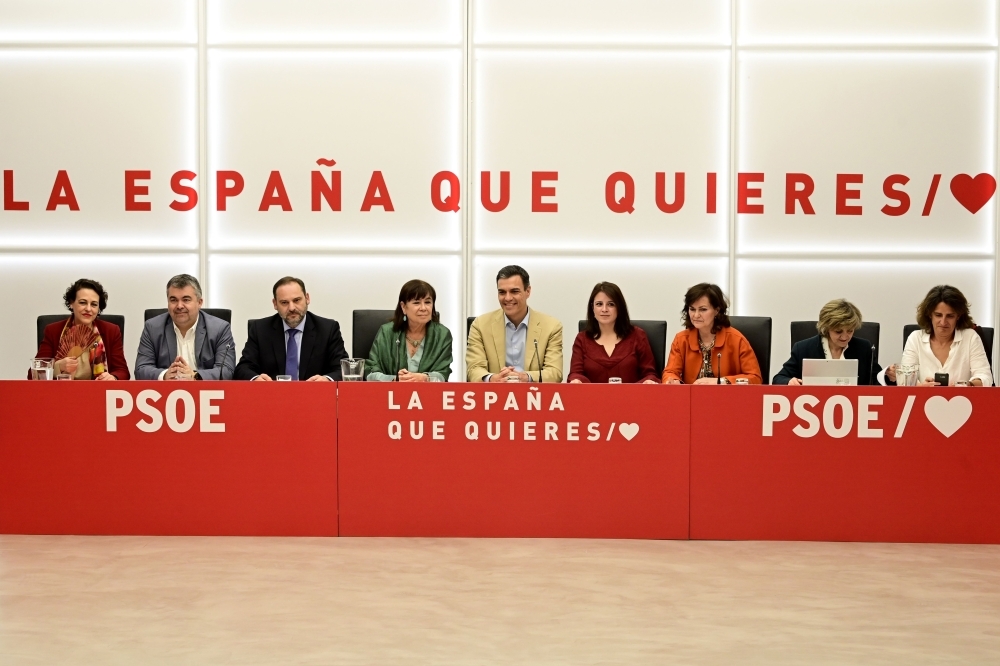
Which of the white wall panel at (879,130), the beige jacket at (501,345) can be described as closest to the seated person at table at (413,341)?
the beige jacket at (501,345)

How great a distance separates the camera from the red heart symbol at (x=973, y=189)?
18.6ft

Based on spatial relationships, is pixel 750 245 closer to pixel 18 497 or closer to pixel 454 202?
pixel 454 202

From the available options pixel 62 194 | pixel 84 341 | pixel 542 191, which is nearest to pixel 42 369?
pixel 84 341

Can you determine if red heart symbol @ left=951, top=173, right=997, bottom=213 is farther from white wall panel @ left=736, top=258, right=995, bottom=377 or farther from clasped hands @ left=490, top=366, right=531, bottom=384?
clasped hands @ left=490, top=366, right=531, bottom=384

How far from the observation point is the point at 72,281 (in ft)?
19.0

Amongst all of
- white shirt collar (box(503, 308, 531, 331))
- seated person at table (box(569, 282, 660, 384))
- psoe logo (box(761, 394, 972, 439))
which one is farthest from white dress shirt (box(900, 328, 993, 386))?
white shirt collar (box(503, 308, 531, 331))

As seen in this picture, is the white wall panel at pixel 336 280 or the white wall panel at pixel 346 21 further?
the white wall panel at pixel 336 280

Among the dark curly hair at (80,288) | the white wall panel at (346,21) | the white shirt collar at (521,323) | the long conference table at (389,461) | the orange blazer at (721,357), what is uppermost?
the white wall panel at (346,21)

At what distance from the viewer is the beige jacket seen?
429 cm

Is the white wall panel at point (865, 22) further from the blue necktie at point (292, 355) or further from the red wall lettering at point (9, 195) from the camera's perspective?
the red wall lettering at point (9, 195)

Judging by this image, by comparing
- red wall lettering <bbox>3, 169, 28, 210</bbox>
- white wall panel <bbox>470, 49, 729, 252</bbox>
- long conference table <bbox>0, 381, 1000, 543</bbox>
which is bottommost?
long conference table <bbox>0, 381, 1000, 543</bbox>

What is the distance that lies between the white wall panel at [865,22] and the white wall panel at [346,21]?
5.84 feet

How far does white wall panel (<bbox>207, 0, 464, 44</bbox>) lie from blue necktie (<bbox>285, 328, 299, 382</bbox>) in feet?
Answer: 7.03

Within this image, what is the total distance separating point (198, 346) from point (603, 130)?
2.71m
